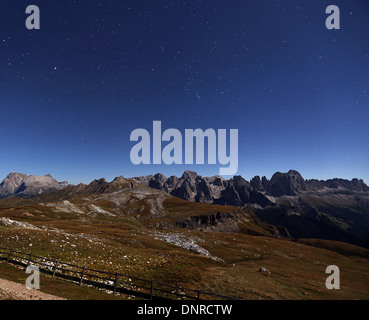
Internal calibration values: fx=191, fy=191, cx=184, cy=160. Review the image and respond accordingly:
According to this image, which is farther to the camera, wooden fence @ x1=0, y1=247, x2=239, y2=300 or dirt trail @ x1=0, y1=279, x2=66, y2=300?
wooden fence @ x1=0, y1=247, x2=239, y2=300

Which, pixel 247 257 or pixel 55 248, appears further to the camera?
pixel 247 257

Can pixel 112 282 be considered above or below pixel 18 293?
below

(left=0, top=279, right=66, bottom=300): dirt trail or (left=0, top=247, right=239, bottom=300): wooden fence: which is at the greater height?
(left=0, top=279, right=66, bottom=300): dirt trail

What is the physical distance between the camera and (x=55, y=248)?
39.2m

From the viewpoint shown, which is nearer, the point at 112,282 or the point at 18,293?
the point at 18,293

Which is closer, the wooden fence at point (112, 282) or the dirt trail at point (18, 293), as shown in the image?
the dirt trail at point (18, 293)

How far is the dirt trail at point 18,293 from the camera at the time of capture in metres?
17.9

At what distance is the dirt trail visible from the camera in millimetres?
Answer: 17859

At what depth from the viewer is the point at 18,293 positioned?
1875 cm

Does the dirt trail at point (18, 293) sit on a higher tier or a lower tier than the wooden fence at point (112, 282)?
higher
